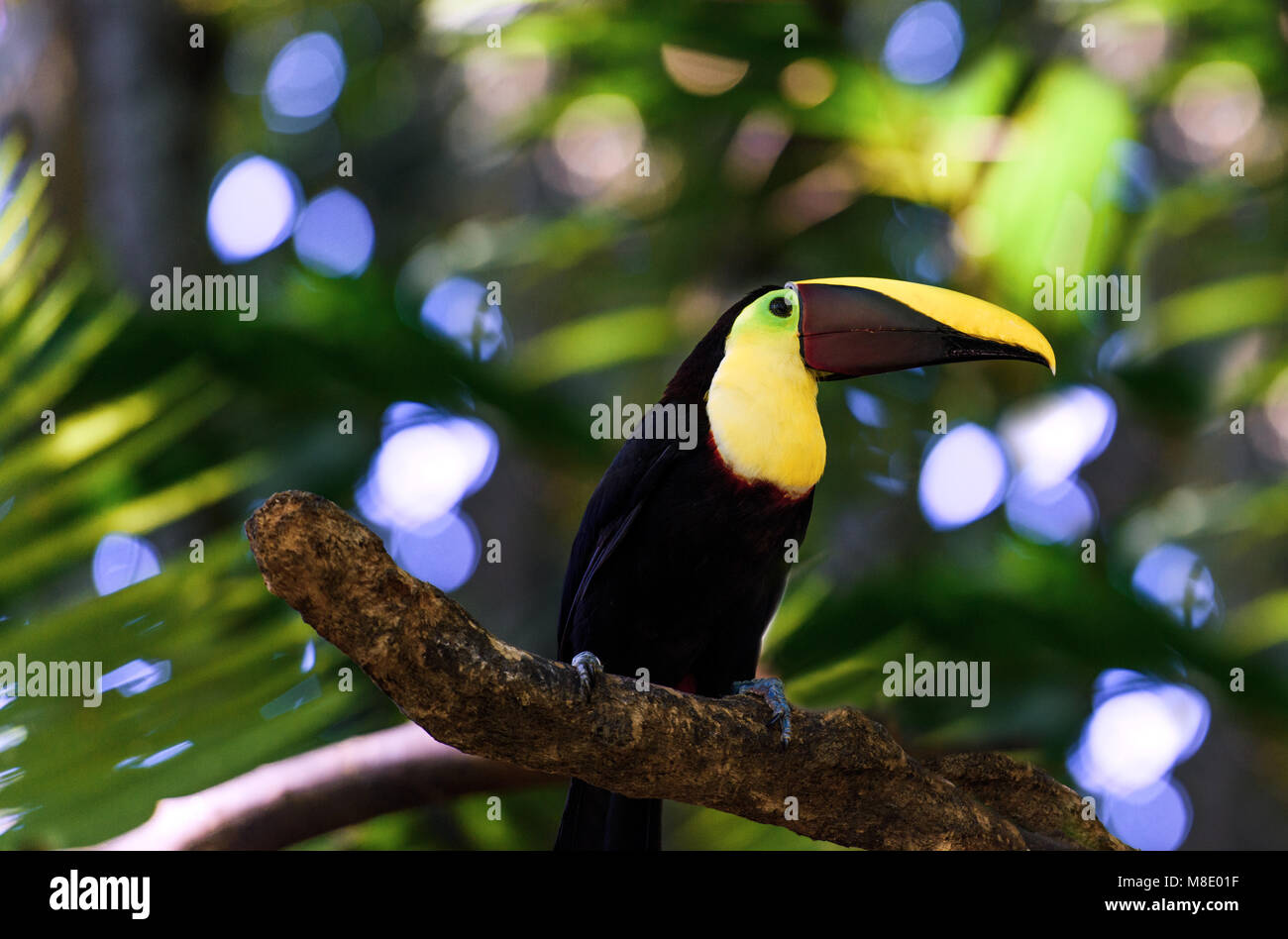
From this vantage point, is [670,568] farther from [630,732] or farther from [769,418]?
[630,732]

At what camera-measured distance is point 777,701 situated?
2.20m

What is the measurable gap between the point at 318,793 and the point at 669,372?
2.90m

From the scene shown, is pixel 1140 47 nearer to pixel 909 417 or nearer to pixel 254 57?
pixel 909 417

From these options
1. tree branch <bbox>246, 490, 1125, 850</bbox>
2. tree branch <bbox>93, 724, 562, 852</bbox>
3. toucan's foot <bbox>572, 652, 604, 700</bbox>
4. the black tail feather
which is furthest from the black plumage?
toucan's foot <bbox>572, 652, 604, 700</bbox>

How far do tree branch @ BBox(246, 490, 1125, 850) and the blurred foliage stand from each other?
0.94ft

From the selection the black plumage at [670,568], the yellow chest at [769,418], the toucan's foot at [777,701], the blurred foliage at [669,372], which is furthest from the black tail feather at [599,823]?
the yellow chest at [769,418]

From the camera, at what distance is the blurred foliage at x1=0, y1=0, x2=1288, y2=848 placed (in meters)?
1.84

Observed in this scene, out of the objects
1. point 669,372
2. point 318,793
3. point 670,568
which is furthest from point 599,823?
point 669,372

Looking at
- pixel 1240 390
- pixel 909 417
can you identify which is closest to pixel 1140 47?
pixel 1240 390

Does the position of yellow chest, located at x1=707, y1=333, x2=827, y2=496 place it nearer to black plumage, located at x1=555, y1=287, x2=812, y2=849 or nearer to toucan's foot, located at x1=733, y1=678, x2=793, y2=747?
black plumage, located at x1=555, y1=287, x2=812, y2=849

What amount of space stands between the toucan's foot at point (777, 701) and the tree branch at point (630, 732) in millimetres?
18

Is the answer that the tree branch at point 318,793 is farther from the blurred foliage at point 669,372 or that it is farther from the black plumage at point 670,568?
the black plumage at point 670,568

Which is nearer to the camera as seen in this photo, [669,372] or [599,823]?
[599,823]
